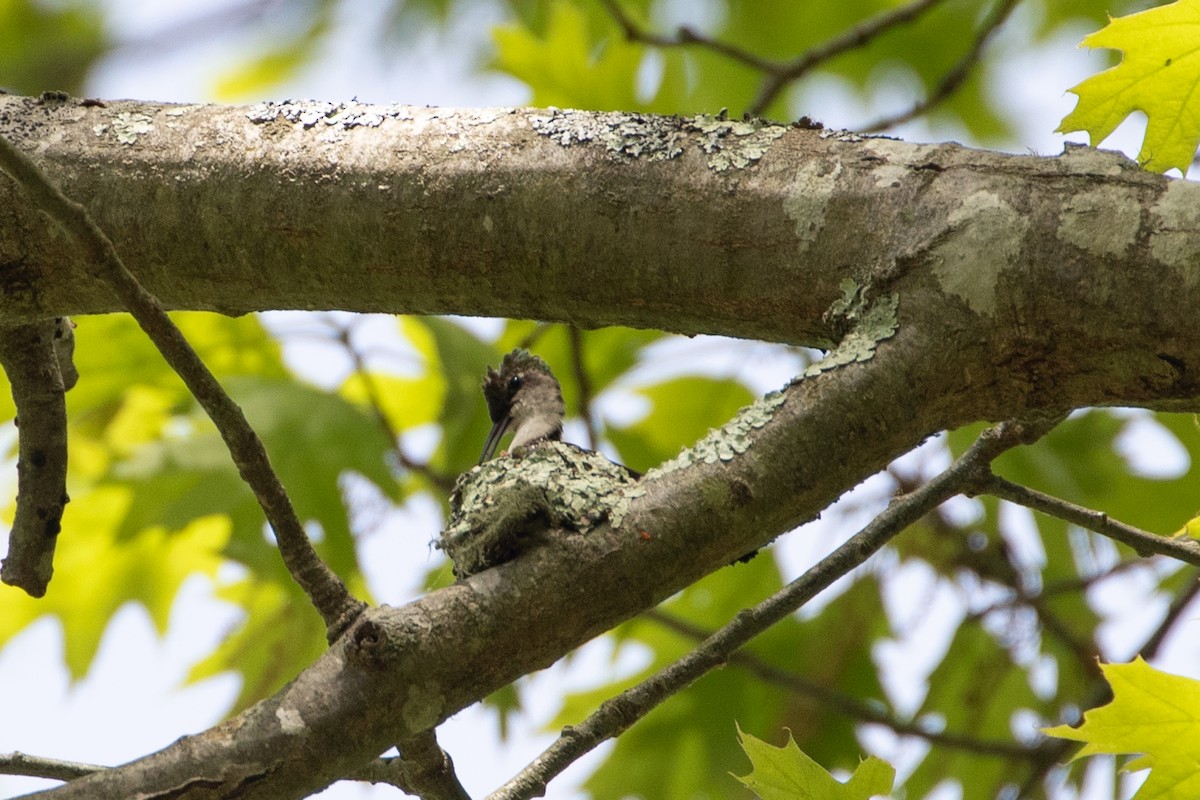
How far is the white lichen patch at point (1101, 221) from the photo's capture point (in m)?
1.36

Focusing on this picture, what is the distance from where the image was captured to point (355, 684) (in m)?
1.21

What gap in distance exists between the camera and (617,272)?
1.53m

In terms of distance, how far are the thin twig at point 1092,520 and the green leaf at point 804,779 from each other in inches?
18.8

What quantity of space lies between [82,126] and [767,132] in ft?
3.13

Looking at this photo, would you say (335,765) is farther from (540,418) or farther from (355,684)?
(540,418)

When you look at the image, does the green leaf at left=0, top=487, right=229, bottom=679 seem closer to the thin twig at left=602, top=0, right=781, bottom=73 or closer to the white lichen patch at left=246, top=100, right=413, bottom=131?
the thin twig at left=602, top=0, right=781, bottom=73

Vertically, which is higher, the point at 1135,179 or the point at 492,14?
the point at 492,14

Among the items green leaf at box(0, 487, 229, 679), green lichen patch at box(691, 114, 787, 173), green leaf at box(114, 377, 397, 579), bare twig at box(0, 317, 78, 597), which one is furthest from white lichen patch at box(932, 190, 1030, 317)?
green leaf at box(0, 487, 229, 679)

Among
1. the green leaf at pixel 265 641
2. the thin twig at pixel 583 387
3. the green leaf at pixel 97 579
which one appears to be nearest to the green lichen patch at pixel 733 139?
the thin twig at pixel 583 387

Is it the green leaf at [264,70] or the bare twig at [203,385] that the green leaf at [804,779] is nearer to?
→ the bare twig at [203,385]

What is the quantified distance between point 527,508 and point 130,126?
0.83m

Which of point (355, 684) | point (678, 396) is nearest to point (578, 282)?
point (355, 684)

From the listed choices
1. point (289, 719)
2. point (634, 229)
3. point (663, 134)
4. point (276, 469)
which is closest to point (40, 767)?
point (289, 719)

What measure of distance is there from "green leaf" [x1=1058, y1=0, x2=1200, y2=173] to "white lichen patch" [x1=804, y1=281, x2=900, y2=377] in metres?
0.49
